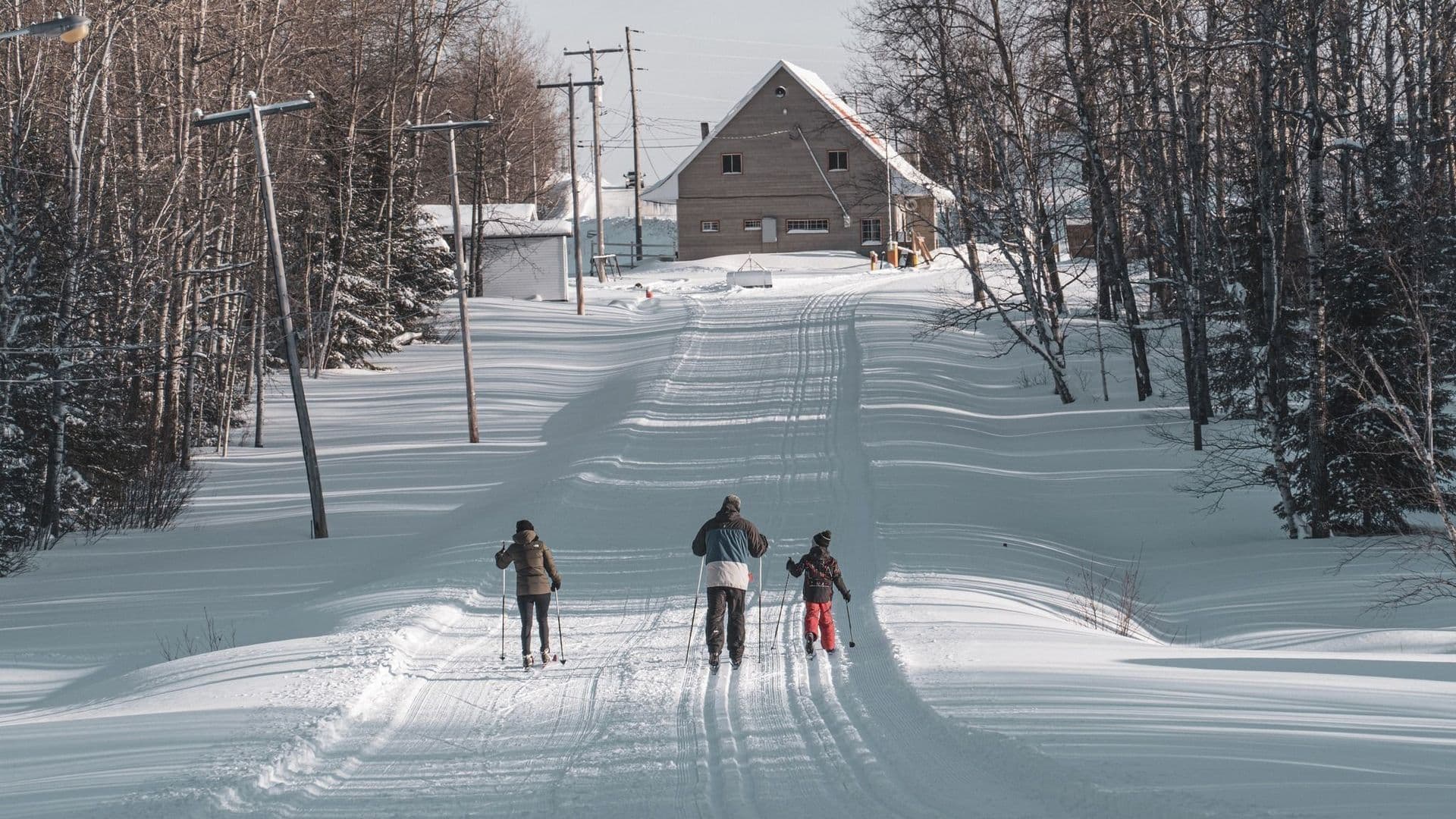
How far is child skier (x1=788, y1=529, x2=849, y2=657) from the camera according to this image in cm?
1136

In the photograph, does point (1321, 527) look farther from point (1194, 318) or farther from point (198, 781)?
point (198, 781)

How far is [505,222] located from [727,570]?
40906 millimetres

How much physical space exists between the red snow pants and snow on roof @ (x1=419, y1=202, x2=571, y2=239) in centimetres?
3788

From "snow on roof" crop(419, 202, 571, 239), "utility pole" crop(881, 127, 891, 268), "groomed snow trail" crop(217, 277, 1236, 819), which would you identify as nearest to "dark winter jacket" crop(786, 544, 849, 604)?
"groomed snow trail" crop(217, 277, 1236, 819)

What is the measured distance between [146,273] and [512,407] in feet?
37.7

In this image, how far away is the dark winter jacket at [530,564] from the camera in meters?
11.8

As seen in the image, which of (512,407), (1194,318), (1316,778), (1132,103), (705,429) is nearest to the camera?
(1316,778)

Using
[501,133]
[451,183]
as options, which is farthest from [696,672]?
[501,133]

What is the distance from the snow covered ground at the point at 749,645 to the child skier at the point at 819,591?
27 centimetres

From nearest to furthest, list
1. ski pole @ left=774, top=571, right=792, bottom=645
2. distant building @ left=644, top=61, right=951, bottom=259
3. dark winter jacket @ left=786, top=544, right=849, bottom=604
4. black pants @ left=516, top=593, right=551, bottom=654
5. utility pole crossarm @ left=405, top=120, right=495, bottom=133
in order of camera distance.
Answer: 1. dark winter jacket @ left=786, top=544, right=849, bottom=604
2. black pants @ left=516, top=593, right=551, bottom=654
3. ski pole @ left=774, top=571, right=792, bottom=645
4. utility pole crossarm @ left=405, top=120, right=495, bottom=133
5. distant building @ left=644, top=61, right=951, bottom=259

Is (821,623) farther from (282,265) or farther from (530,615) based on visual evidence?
(282,265)

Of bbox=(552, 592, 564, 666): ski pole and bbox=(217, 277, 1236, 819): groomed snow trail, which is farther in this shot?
bbox=(552, 592, 564, 666): ski pole

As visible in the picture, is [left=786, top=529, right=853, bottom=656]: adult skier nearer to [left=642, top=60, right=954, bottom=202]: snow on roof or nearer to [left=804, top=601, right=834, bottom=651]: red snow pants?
[left=804, top=601, right=834, bottom=651]: red snow pants

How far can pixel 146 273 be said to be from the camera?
22.3 m
